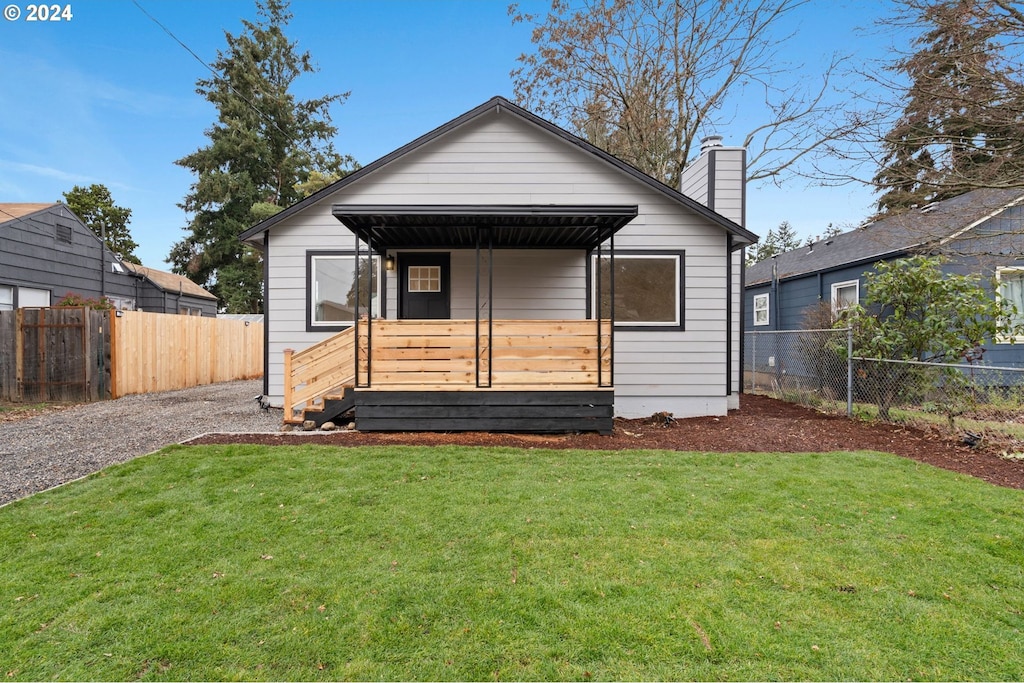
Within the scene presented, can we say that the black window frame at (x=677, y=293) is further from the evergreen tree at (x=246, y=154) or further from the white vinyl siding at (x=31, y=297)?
the evergreen tree at (x=246, y=154)

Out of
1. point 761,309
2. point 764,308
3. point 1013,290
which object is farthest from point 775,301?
point 1013,290

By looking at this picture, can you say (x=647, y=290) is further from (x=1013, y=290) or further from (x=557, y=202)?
(x=1013, y=290)

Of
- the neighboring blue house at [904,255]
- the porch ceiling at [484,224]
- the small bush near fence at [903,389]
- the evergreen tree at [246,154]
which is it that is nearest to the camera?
the porch ceiling at [484,224]

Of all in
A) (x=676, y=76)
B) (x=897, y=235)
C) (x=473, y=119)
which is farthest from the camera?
(x=676, y=76)

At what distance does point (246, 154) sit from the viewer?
25359 mm

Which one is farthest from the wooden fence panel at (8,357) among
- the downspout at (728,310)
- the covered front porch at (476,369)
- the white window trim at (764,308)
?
the white window trim at (764,308)

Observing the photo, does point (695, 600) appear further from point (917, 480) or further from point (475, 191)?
point (475, 191)

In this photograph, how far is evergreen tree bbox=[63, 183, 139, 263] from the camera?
27891mm

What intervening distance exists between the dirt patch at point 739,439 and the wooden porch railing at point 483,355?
28.2 inches

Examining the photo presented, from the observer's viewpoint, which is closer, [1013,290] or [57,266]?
[1013,290]

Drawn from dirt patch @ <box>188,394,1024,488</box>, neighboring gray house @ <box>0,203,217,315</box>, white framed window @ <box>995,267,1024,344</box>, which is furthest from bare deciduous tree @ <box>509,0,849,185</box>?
neighboring gray house @ <box>0,203,217,315</box>

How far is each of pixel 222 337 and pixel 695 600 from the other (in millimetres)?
14934

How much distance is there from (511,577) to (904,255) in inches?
444

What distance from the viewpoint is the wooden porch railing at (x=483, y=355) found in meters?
6.60
